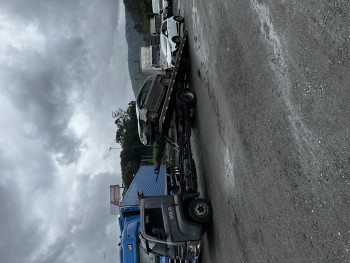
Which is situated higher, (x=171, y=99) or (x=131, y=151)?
(x=131, y=151)

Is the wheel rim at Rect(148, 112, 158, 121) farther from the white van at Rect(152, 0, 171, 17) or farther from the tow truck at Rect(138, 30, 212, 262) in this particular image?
the white van at Rect(152, 0, 171, 17)

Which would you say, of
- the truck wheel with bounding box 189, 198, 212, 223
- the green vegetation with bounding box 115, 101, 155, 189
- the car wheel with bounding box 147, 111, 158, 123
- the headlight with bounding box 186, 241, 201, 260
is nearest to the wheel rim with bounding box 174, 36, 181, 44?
the car wheel with bounding box 147, 111, 158, 123

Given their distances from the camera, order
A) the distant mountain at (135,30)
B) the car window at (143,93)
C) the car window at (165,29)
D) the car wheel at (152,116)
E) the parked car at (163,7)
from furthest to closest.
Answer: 1. the distant mountain at (135,30)
2. the parked car at (163,7)
3. the car window at (165,29)
4. the car window at (143,93)
5. the car wheel at (152,116)

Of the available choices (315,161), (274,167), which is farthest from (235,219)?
(315,161)

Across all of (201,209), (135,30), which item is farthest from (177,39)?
(135,30)

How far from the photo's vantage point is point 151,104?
38.3 feet

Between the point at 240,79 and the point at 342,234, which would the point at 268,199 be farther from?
the point at 240,79

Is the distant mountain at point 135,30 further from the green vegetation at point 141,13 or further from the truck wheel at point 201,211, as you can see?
the truck wheel at point 201,211

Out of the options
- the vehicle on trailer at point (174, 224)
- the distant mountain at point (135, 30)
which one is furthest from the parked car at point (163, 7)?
the vehicle on trailer at point (174, 224)

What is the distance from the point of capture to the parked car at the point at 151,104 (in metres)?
11.7

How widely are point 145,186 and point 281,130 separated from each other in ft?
36.7

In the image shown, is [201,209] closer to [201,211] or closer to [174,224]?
[201,211]

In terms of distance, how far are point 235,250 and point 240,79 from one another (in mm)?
3221

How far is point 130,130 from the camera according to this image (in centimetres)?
3388
